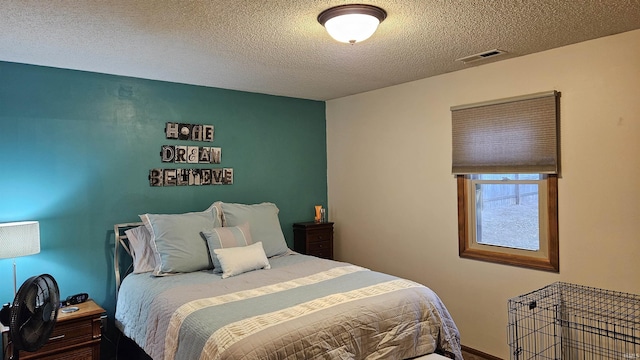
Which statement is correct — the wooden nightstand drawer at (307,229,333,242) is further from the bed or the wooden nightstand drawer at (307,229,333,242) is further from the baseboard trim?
the baseboard trim

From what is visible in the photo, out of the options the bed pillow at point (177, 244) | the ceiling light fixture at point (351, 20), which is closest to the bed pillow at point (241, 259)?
the bed pillow at point (177, 244)

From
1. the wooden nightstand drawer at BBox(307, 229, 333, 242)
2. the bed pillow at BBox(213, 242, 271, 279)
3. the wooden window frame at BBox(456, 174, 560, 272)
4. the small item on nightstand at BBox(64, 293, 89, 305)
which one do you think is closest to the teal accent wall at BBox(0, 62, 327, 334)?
the small item on nightstand at BBox(64, 293, 89, 305)

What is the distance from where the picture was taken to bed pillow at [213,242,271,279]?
3.15m

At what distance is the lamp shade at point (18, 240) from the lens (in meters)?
2.70

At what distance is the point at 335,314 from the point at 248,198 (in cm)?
223

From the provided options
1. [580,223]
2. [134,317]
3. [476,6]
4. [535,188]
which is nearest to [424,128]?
[535,188]

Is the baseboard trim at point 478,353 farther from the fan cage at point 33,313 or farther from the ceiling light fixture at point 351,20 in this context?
the fan cage at point 33,313

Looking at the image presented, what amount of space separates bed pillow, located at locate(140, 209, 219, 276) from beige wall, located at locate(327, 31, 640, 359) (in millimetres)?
1831

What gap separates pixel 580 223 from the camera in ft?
9.53

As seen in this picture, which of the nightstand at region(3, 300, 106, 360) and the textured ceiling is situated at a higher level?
the textured ceiling

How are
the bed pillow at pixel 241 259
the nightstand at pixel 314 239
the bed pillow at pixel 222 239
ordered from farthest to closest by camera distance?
the nightstand at pixel 314 239 → the bed pillow at pixel 222 239 → the bed pillow at pixel 241 259

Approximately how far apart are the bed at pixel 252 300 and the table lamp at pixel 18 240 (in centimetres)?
65

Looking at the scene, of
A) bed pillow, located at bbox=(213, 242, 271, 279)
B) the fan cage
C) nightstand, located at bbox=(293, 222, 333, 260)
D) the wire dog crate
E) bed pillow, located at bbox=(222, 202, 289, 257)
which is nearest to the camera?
the fan cage

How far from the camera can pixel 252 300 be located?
2545 mm
